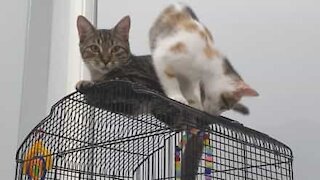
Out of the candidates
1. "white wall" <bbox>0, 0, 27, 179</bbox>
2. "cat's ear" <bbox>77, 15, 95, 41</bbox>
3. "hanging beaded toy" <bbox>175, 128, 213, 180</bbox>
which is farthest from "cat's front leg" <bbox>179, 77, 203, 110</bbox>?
"white wall" <bbox>0, 0, 27, 179</bbox>

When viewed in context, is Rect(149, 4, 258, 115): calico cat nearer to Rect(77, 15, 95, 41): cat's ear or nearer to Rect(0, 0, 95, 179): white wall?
Rect(77, 15, 95, 41): cat's ear

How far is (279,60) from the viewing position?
1.54m

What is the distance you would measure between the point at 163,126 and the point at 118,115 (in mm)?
169

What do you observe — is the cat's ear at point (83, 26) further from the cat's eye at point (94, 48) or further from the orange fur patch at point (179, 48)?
the orange fur patch at point (179, 48)

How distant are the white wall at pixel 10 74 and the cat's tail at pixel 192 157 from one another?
0.91 metres

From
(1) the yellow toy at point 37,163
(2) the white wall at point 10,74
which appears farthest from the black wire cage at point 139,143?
(2) the white wall at point 10,74

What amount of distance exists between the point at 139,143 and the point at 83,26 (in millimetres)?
351

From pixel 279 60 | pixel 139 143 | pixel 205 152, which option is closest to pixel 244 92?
pixel 205 152

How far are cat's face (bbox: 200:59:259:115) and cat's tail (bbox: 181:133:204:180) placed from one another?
0.10 meters

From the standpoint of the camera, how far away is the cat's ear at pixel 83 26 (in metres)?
1.30

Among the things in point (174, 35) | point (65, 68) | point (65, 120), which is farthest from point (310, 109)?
point (65, 68)

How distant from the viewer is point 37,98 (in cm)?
192

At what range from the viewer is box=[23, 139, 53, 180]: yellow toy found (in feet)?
4.28

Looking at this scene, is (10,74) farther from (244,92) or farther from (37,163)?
(244,92)
